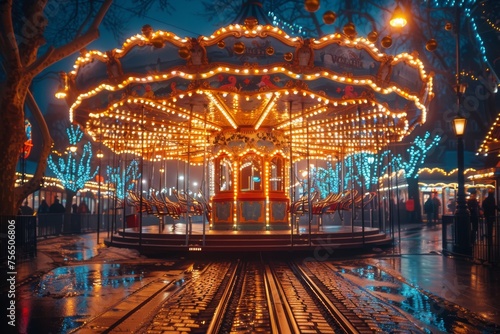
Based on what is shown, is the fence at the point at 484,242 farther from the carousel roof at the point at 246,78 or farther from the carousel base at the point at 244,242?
the carousel roof at the point at 246,78

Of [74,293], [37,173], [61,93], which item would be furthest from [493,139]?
[74,293]

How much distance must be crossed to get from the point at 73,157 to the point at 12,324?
35.2 metres

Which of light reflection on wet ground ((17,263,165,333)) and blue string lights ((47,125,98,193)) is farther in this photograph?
blue string lights ((47,125,98,193))

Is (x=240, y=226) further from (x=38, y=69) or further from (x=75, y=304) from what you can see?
(x=75, y=304)

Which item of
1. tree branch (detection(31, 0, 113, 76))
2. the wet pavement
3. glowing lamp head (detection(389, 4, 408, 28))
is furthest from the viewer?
tree branch (detection(31, 0, 113, 76))

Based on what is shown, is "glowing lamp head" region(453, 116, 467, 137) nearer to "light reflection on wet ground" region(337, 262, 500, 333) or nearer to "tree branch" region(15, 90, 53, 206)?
"light reflection on wet ground" region(337, 262, 500, 333)

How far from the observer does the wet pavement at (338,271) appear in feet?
22.5

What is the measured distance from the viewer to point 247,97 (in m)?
14.0

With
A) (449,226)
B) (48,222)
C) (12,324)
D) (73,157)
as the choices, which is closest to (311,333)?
(12,324)

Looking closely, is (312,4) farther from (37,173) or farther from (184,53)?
(37,173)

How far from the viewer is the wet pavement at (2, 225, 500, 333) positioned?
6859 millimetres

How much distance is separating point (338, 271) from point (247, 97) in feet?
17.6

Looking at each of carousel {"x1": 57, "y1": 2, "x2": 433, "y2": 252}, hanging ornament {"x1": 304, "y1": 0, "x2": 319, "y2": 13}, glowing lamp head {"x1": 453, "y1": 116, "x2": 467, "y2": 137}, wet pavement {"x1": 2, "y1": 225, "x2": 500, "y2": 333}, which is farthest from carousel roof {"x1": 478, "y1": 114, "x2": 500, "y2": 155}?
hanging ornament {"x1": 304, "y1": 0, "x2": 319, "y2": 13}

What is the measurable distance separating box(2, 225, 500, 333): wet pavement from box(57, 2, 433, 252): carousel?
200cm
